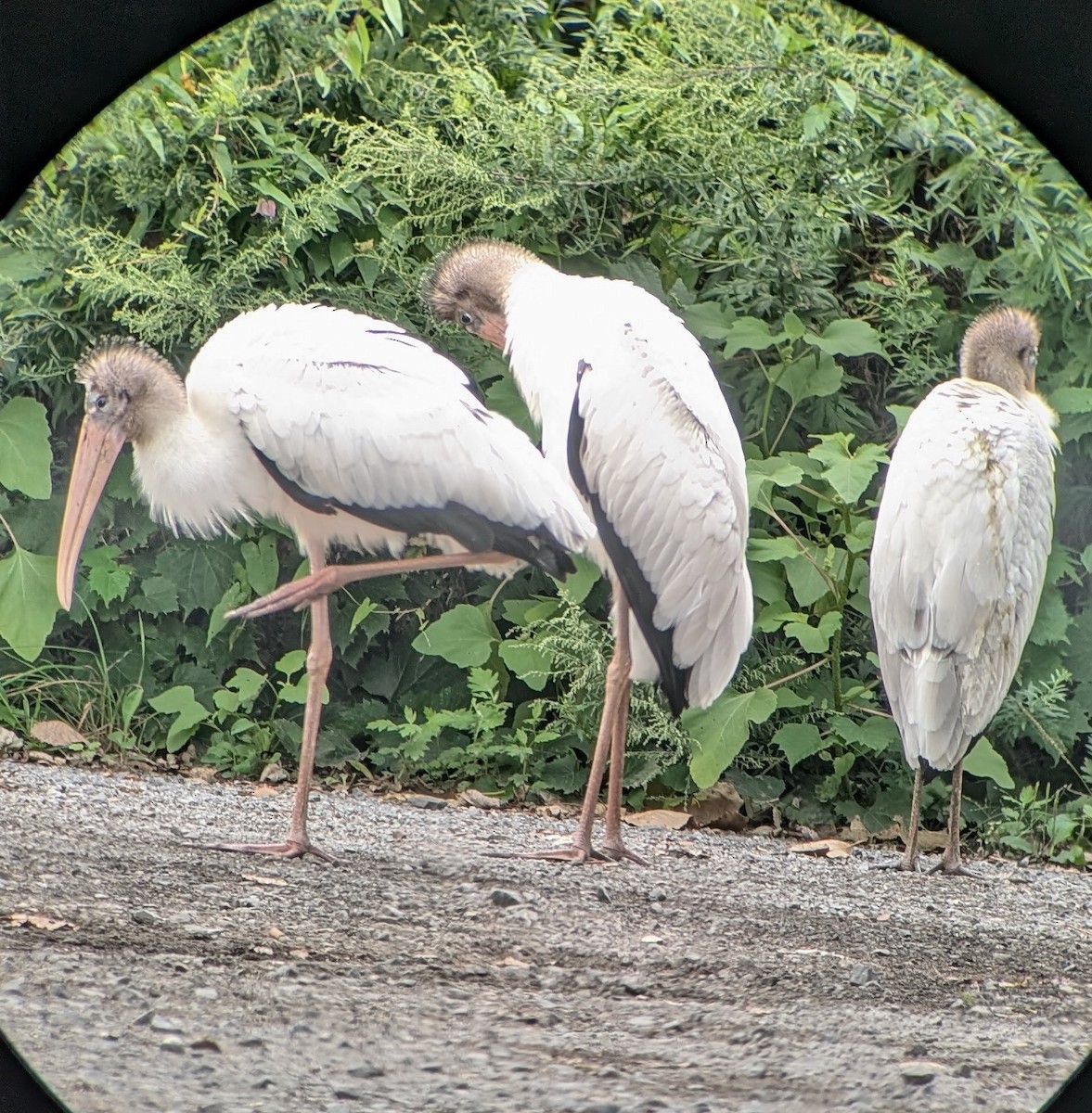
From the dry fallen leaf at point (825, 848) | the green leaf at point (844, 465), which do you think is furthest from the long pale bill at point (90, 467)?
the dry fallen leaf at point (825, 848)

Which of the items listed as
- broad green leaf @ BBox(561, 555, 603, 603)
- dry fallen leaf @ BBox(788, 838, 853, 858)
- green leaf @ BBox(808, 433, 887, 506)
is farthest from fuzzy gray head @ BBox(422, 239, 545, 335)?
dry fallen leaf @ BBox(788, 838, 853, 858)

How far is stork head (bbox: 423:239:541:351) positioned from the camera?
6.84ft

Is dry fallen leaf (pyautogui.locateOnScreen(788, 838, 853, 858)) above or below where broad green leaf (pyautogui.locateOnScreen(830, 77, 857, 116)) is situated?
below

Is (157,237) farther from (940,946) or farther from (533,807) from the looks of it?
(940,946)

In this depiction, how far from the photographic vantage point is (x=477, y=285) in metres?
2.09

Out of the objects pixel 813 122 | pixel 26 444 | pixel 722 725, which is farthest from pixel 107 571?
pixel 813 122

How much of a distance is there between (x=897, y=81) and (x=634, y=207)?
38 centimetres

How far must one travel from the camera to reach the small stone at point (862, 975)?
2025mm

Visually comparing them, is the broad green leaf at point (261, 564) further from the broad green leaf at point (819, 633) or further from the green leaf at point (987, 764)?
the green leaf at point (987, 764)

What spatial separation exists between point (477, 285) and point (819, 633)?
0.65 meters

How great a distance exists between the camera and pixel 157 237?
2.09m

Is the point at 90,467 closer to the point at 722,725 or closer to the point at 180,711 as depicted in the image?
the point at 180,711

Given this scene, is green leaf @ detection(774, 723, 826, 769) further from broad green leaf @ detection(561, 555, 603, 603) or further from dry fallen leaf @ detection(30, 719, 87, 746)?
dry fallen leaf @ detection(30, 719, 87, 746)

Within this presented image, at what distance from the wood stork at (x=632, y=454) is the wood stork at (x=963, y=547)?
216mm
